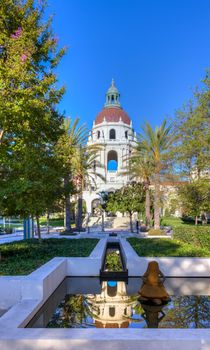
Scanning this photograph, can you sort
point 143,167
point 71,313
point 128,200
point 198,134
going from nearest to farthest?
1. point 71,313
2. point 198,134
3. point 143,167
4. point 128,200

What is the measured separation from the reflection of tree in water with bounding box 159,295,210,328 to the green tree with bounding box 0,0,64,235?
5220 mm

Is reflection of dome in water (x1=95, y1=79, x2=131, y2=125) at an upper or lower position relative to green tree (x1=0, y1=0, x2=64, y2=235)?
upper

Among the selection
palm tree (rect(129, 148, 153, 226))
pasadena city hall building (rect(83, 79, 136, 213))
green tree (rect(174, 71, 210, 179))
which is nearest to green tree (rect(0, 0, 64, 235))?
green tree (rect(174, 71, 210, 179))

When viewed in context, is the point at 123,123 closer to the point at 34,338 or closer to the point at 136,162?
the point at 136,162

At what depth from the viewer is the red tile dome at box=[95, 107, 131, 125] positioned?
64500 millimetres

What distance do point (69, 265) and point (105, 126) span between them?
173 ft

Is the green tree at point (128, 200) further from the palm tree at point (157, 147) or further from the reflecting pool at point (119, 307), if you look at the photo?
the reflecting pool at point (119, 307)

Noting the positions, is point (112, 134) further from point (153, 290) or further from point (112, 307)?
point (112, 307)

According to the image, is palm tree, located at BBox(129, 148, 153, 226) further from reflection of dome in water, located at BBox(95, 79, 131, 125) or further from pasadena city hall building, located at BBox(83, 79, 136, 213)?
reflection of dome in water, located at BBox(95, 79, 131, 125)

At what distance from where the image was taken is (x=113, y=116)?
213 feet

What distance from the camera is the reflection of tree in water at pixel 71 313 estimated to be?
23.4 feet

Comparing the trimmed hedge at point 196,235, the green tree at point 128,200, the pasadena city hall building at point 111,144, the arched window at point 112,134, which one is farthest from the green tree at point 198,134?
the arched window at point 112,134

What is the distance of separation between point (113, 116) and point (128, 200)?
33.9 metres

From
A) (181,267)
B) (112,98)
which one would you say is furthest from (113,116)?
(181,267)
